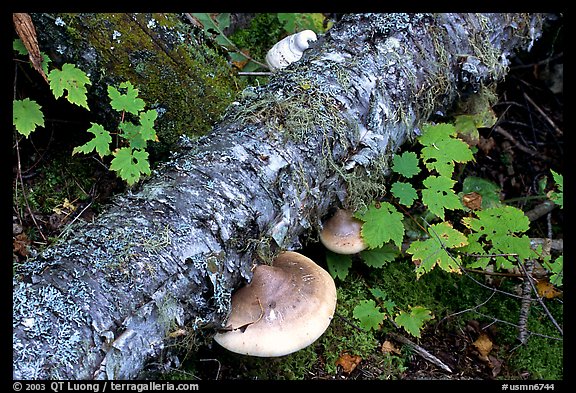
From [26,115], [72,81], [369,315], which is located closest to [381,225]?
[369,315]

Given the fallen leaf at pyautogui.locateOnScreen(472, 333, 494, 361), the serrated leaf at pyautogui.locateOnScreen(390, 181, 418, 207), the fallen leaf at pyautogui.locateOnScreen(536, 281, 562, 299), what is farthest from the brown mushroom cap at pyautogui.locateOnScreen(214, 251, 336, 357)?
the fallen leaf at pyautogui.locateOnScreen(536, 281, 562, 299)

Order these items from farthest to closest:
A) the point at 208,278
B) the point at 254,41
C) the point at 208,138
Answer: the point at 254,41 < the point at 208,138 < the point at 208,278

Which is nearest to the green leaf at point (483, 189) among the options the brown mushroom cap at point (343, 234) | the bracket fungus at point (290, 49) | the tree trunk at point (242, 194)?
the tree trunk at point (242, 194)

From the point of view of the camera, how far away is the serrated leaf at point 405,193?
13.3 feet

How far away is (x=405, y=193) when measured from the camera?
4086 millimetres

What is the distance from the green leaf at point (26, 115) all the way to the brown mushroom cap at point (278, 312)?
1.88 m

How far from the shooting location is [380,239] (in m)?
3.81

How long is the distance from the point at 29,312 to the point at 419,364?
2712mm

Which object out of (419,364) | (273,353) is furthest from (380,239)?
(273,353)

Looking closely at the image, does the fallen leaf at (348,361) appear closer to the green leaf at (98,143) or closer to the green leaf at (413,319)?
the green leaf at (413,319)

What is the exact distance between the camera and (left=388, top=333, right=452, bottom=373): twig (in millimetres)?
3811

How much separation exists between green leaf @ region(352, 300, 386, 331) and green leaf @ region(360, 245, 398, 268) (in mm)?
370

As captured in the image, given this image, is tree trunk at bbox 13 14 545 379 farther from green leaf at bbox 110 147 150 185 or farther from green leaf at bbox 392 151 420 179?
green leaf at bbox 110 147 150 185

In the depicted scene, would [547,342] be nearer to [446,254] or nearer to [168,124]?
[446,254]
